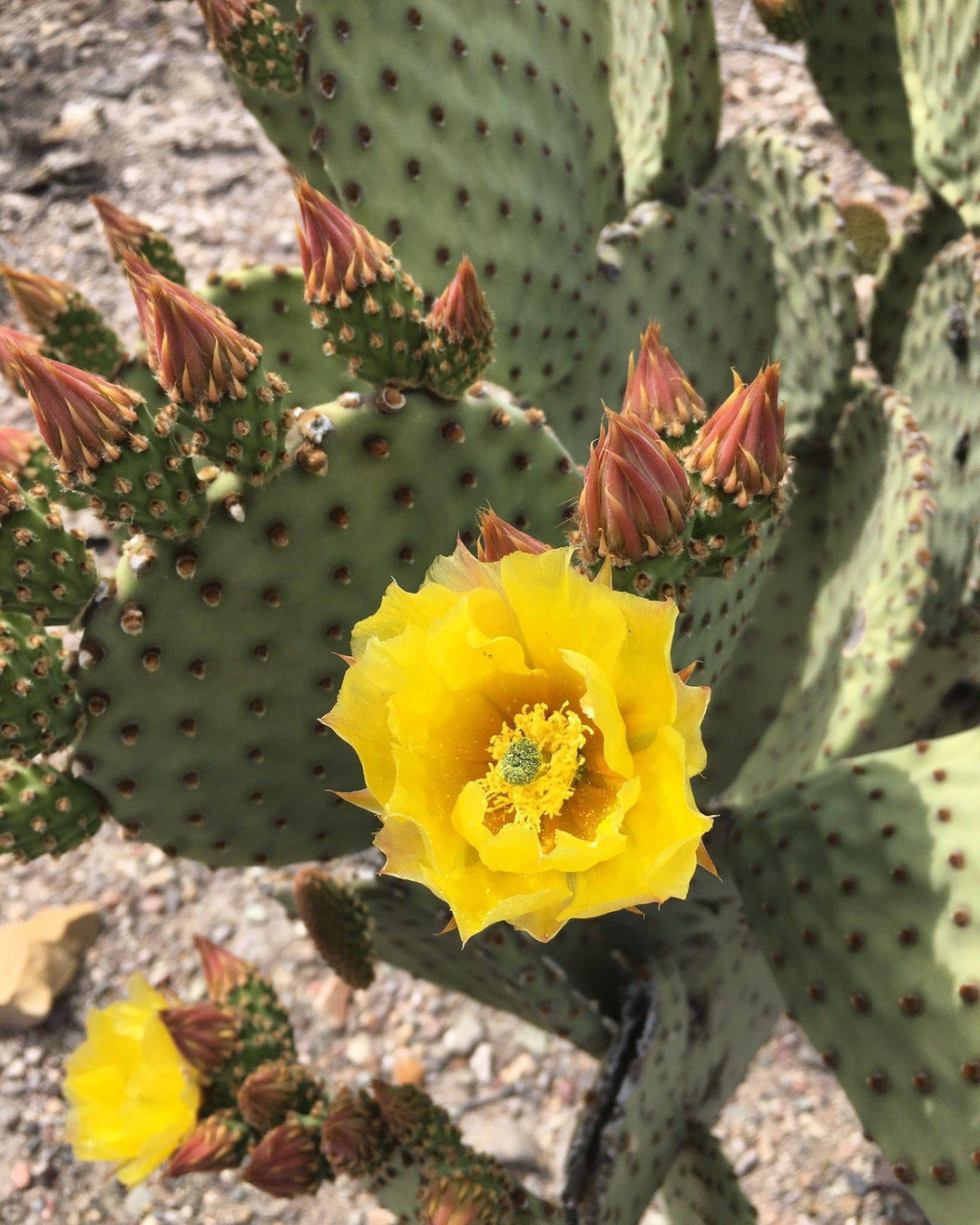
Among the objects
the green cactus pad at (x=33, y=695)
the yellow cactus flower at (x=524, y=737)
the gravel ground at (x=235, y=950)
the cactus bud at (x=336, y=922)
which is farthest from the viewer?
the gravel ground at (x=235, y=950)

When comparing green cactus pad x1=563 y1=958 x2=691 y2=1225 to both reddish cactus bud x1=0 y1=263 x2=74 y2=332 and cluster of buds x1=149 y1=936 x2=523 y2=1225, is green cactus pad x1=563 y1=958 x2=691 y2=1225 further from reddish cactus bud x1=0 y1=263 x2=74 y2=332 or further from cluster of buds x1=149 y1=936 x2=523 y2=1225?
reddish cactus bud x1=0 y1=263 x2=74 y2=332

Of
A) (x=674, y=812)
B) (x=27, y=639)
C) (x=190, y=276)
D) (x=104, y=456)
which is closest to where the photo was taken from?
(x=674, y=812)

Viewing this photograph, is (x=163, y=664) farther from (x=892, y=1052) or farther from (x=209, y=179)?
(x=209, y=179)

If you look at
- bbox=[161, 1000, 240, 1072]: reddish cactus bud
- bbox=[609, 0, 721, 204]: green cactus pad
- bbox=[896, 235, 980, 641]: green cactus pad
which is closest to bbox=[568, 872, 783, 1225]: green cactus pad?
bbox=[161, 1000, 240, 1072]: reddish cactus bud

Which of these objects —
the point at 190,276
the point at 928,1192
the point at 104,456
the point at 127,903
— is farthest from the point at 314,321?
the point at 190,276

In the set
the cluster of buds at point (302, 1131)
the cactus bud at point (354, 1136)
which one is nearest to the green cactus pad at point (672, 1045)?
the cluster of buds at point (302, 1131)

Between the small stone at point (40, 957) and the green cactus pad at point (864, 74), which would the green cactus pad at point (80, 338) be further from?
the green cactus pad at point (864, 74)

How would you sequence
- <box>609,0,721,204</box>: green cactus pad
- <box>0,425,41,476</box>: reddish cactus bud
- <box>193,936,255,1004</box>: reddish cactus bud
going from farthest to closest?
<box>609,0,721,204</box>: green cactus pad < <box>193,936,255,1004</box>: reddish cactus bud < <box>0,425,41,476</box>: reddish cactus bud
